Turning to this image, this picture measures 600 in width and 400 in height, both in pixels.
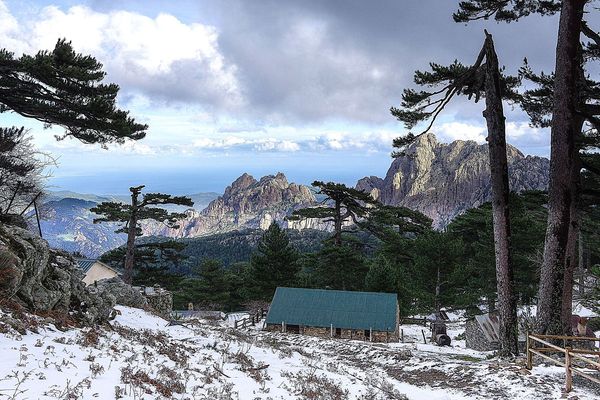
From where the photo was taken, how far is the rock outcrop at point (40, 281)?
10.7 metres

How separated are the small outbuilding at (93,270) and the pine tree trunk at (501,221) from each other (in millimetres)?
35068

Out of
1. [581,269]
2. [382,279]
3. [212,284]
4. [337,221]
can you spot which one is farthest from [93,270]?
[581,269]

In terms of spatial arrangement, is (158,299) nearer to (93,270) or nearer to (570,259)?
(93,270)

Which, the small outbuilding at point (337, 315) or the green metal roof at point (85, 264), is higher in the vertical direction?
the green metal roof at point (85, 264)

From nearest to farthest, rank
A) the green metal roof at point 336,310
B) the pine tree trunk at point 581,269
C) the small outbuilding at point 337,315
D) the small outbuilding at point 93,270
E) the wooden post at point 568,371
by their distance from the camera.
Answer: the wooden post at point 568,371 < the pine tree trunk at point 581,269 < the small outbuilding at point 337,315 < the green metal roof at point 336,310 < the small outbuilding at point 93,270

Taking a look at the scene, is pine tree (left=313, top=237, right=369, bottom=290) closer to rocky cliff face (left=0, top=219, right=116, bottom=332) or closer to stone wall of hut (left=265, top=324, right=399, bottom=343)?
stone wall of hut (left=265, top=324, right=399, bottom=343)

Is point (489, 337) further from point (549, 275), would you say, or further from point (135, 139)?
point (135, 139)

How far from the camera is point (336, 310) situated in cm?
3403

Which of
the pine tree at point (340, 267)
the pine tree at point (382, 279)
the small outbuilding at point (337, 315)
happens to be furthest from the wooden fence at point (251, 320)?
the pine tree at point (382, 279)

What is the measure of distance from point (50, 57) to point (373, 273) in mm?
33856

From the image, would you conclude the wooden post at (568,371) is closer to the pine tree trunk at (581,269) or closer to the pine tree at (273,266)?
the pine tree trunk at (581,269)

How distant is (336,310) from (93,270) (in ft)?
78.5

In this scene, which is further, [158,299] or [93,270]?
[93,270]

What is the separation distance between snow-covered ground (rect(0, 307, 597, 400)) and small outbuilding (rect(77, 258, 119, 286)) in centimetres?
2636
